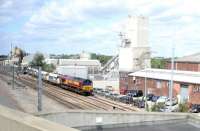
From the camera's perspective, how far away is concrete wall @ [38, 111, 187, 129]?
663 inches

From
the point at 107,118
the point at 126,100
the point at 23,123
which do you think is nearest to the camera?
the point at 23,123

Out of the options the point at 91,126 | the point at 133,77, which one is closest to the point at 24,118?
the point at 91,126

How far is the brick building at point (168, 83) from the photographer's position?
2539 inches

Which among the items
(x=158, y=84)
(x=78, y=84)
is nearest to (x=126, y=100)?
(x=78, y=84)

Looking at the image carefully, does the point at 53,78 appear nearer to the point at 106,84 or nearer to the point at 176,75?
the point at 106,84

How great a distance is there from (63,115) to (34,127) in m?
13.4

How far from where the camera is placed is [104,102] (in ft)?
180

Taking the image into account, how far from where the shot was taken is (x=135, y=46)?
96938 mm

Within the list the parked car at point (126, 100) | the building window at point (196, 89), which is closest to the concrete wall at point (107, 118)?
the parked car at point (126, 100)

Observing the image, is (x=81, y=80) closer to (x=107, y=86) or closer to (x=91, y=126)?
(x=107, y=86)

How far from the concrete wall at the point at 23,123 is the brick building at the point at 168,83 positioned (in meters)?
59.0

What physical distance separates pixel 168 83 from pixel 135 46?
27.8 m

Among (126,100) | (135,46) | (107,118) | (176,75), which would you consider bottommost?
(126,100)

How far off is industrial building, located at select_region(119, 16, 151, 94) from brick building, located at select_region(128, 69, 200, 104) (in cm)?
1191
